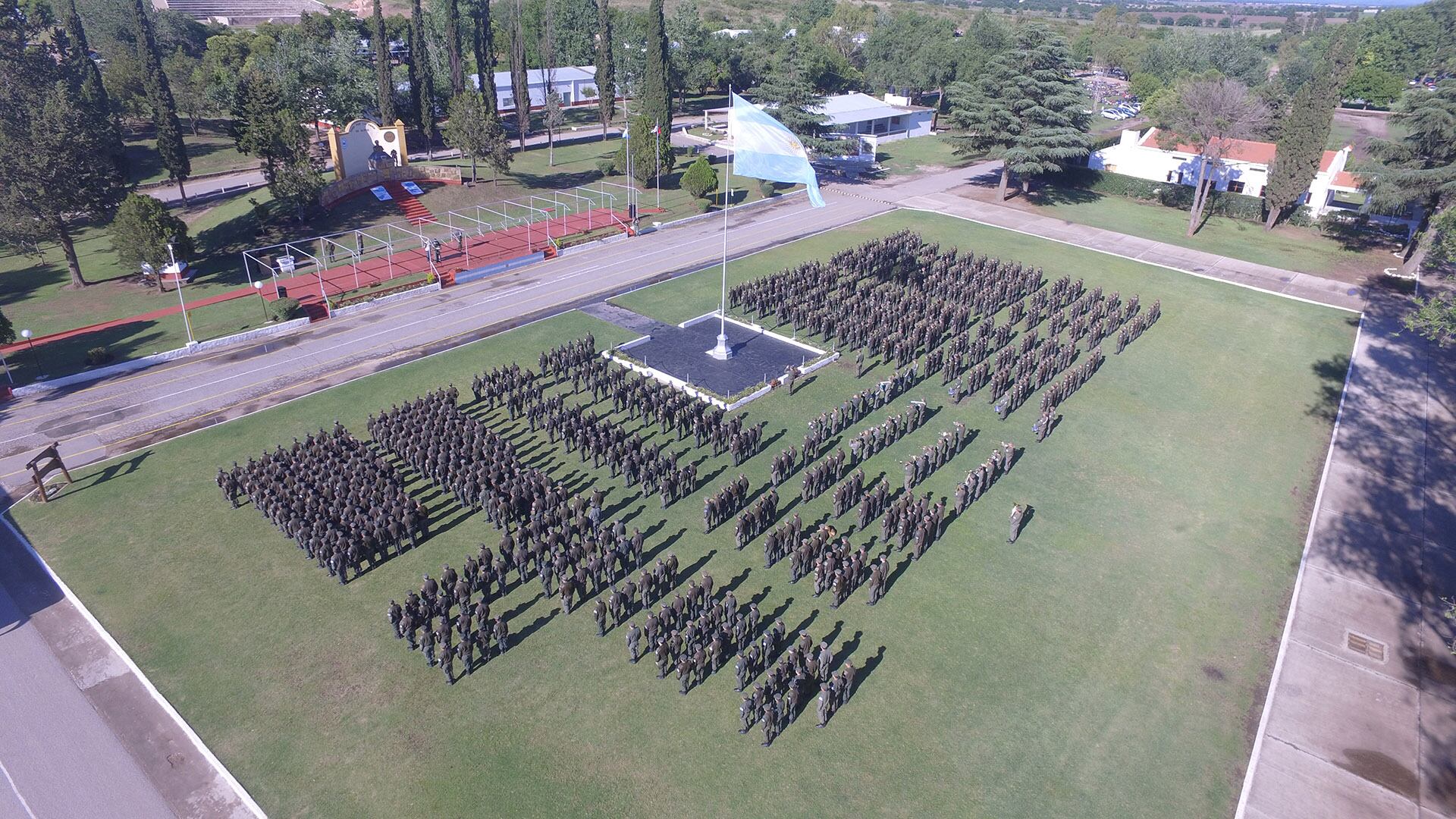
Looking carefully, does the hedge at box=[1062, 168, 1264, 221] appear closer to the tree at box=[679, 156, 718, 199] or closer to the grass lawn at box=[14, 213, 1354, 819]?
the tree at box=[679, 156, 718, 199]

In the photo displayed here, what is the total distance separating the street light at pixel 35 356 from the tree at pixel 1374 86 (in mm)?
115198

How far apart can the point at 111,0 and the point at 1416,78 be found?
A: 148281 millimetres

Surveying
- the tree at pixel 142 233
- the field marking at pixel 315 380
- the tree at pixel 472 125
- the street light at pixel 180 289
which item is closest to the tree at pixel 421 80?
the tree at pixel 472 125

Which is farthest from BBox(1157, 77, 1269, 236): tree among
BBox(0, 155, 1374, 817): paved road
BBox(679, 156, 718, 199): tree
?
BBox(679, 156, 718, 199): tree

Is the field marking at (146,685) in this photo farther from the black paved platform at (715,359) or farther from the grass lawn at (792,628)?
the black paved platform at (715,359)

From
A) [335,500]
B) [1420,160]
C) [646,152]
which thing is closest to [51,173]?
[335,500]

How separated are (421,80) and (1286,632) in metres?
57.4

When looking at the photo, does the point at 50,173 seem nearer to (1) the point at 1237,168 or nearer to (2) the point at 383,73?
(2) the point at 383,73

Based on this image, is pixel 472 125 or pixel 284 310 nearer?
pixel 284 310

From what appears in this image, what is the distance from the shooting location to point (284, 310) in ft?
101

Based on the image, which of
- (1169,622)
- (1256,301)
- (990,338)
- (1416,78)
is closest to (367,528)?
(1169,622)

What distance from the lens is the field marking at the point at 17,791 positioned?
41.7 feet

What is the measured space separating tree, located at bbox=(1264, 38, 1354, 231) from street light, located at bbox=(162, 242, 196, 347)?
171 ft

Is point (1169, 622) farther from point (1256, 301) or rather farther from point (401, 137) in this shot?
point (401, 137)
